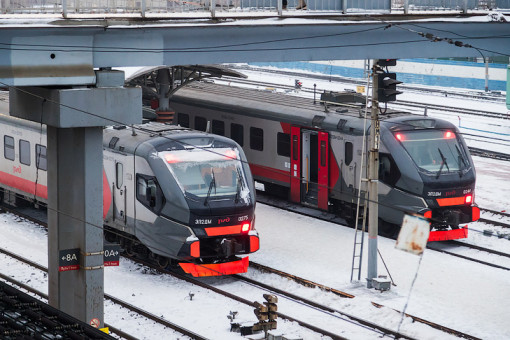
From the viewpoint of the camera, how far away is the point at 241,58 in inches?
675

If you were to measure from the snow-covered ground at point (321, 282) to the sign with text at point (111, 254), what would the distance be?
1509 mm

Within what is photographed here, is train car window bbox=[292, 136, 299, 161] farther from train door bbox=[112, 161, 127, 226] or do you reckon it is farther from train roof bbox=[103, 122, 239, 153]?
train door bbox=[112, 161, 127, 226]

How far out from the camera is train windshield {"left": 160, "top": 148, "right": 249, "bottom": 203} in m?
19.4

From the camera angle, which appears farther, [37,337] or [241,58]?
[241,58]

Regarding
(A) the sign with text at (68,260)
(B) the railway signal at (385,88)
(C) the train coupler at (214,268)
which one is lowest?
(C) the train coupler at (214,268)

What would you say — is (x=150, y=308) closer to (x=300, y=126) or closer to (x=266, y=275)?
(x=266, y=275)

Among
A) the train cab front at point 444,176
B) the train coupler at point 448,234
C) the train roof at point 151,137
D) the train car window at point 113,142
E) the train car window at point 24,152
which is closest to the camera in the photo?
the train roof at point 151,137

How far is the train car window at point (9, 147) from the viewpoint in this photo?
82.2ft

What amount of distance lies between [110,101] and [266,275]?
6561mm

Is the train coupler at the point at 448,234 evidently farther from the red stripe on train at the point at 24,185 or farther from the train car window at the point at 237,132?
the red stripe on train at the point at 24,185

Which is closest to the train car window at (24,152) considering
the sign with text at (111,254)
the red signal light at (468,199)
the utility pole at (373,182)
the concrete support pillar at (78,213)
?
the concrete support pillar at (78,213)

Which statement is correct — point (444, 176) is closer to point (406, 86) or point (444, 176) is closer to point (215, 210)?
point (215, 210)

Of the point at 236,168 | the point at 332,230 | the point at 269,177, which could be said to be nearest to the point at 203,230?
the point at 236,168

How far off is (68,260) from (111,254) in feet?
2.28
